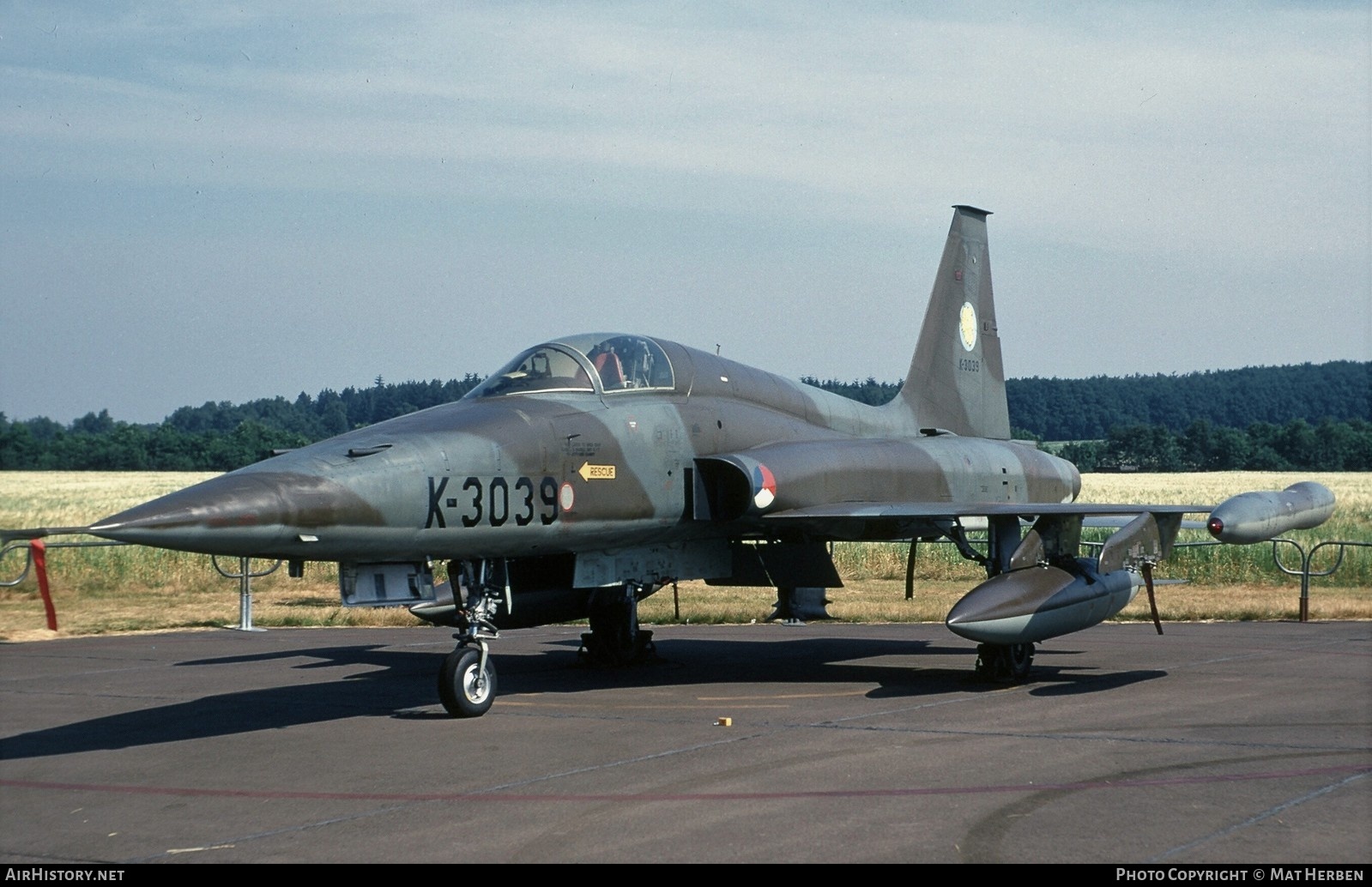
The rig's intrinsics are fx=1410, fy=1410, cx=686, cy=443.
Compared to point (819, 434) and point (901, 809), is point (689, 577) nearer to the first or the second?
point (819, 434)

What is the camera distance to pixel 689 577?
1371 centimetres

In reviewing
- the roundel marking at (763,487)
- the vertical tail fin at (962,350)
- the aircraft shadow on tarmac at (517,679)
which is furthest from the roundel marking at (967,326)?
the roundel marking at (763,487)

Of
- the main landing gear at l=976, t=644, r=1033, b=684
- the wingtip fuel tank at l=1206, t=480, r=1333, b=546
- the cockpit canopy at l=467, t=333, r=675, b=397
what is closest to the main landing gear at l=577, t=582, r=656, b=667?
the cockpit canopy at l=467, t=333, r=675, b=397

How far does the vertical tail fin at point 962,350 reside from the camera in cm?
1827

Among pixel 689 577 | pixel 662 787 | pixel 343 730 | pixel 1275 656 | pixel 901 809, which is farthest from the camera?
pixel 1275 656

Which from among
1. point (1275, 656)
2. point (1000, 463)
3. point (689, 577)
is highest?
point (1000, 463)

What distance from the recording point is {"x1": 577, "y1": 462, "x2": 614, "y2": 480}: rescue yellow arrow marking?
11758 millimetres

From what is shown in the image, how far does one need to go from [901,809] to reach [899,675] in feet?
22.2

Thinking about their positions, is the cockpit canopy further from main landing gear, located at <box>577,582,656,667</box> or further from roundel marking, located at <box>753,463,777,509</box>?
main landing gear, located at <box>577,582,656,667</box>

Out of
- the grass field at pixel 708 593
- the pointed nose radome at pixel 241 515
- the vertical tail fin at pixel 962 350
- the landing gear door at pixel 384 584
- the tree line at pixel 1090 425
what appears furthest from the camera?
the tree line at pixel 1090 425

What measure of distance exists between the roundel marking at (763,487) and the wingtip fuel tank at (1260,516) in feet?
12.7

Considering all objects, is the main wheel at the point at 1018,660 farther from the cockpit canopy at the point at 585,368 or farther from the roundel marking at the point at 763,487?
the cockpit canopy at the point at 585,368

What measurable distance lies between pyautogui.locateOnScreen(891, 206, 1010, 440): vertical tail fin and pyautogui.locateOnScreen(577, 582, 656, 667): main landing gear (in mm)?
4833

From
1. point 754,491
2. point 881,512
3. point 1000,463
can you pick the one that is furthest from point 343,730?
point 1000,463
